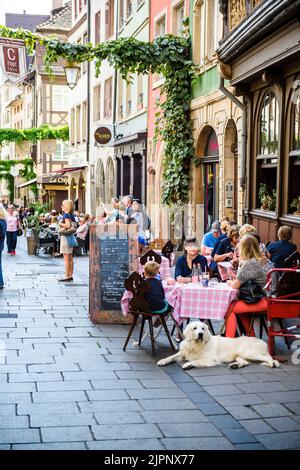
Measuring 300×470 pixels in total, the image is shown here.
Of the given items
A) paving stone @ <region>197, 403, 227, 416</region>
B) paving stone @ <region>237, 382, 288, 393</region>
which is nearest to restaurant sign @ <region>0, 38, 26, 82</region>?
paving stone @ <region>237, 382, 288, 393</region>

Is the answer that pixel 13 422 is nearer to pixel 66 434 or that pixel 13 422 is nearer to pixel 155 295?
pixel 66 434

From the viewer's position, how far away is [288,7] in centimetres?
1153

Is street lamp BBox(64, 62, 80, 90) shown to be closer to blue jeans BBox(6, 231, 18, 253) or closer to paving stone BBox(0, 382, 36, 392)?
blue jeans BBox(6, 231, 18, 253)

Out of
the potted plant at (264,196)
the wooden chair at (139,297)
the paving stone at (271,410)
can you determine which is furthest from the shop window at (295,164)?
the paving stone at (271,410)

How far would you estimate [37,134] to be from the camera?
54.2 m

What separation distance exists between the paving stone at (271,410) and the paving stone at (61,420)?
4.81ft

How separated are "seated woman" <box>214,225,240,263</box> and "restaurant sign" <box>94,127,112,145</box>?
19134mm

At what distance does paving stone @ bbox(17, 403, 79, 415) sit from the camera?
6.96 m

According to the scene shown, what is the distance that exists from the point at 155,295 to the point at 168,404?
2.76m

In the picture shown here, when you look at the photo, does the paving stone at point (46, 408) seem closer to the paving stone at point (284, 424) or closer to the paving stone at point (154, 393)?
the paving stone at point (154, 393)

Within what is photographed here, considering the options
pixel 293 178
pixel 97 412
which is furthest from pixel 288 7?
pixel 97 412

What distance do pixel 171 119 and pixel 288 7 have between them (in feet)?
36.3

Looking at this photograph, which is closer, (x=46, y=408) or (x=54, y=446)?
(x=54, y=446)

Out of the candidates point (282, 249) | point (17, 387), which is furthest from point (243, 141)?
point (17, 387)
